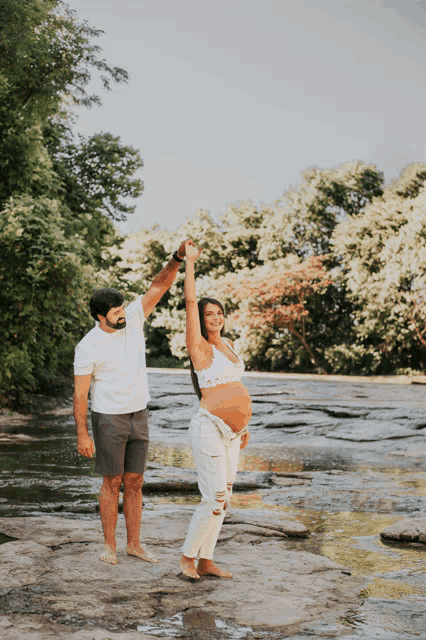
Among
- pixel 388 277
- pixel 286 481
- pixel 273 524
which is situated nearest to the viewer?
pixel 273 524

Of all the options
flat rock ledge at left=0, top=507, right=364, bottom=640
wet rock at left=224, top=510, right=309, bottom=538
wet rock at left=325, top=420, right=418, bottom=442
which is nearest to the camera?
flat rock ledge at left=0, top=507, right=364, bottom=640

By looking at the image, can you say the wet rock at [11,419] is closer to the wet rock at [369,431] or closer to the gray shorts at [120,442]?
the wet rock at [369,431]

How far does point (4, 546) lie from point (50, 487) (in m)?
3.17

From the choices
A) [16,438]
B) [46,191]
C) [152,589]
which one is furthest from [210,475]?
[46,191]

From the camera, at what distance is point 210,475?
4492mm

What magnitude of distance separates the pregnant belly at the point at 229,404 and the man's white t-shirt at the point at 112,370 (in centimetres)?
49

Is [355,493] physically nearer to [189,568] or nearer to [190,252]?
[189,568]

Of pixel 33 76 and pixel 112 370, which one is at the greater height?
pixel 33 76

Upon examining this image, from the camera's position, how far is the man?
482cm

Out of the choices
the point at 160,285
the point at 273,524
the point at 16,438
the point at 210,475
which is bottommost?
the point at 16,438

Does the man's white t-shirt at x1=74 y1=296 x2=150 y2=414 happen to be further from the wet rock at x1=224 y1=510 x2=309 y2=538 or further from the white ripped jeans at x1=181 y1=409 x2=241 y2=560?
the wet rock at x1=224 y1=510 x2=309 y2=538

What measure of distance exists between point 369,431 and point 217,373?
11163 mm

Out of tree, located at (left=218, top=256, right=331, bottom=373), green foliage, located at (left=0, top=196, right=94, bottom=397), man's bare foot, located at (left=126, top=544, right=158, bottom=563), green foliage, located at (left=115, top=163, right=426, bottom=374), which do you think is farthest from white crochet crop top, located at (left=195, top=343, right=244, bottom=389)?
tree, located at (left=218, top=256, right=331, bottom=373)

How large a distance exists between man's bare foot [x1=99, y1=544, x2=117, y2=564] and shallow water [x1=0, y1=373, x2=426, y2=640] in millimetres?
973
